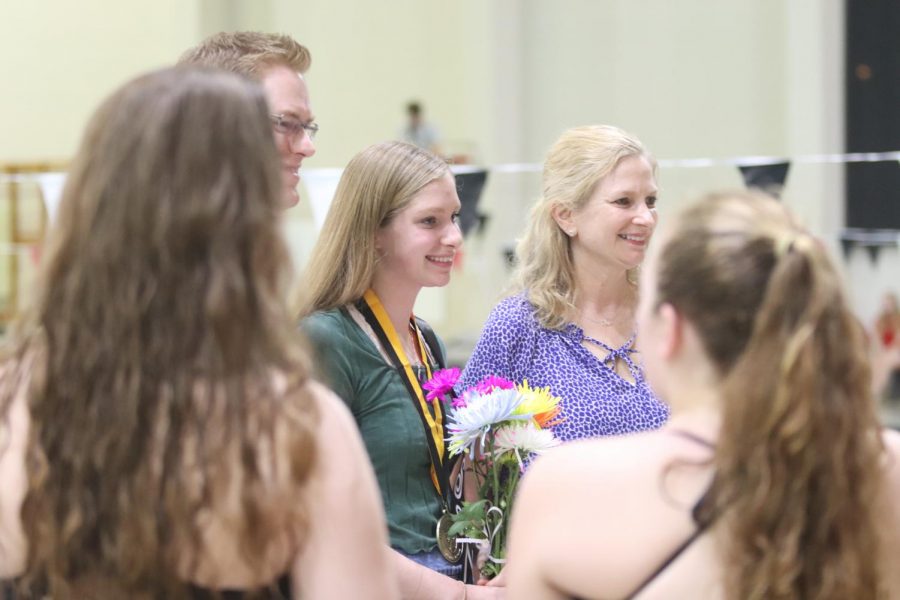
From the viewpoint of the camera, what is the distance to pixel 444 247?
2.85 metres

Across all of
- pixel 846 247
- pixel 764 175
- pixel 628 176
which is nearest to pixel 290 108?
pixel 628 176

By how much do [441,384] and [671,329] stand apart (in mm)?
1186

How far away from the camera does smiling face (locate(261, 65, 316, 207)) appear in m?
2.52

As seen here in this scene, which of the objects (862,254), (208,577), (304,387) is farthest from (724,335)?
(862,254)

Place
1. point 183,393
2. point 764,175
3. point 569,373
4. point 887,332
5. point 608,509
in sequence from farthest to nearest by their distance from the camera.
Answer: point 887,332
point 764,175
point 569,373
point 608,509
point 183,393

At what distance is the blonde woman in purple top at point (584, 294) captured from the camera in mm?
3064

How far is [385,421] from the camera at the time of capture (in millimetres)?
2590

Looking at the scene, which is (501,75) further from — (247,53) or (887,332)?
(247,53)

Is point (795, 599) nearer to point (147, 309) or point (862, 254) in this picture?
point (147, 309)

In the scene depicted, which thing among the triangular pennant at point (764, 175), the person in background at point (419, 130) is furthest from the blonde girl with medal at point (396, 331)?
the person in background at point (419, 130)

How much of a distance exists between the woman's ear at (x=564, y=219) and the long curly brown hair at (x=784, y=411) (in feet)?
5.97

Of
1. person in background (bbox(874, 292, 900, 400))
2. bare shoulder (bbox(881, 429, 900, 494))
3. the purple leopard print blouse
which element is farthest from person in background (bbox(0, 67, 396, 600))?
person in background (bbox(874, 292, 900, 400))

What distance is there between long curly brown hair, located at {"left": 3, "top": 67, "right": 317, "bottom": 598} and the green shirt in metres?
1.11

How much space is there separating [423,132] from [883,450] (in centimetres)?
904
